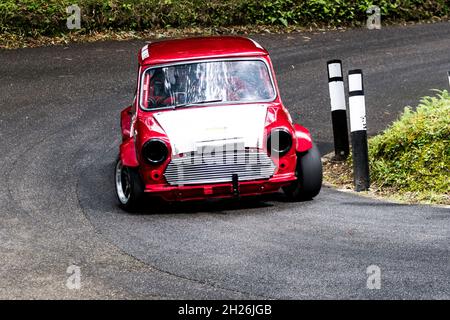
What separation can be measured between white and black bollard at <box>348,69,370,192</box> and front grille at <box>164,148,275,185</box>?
4.60ft

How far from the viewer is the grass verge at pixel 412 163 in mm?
10609

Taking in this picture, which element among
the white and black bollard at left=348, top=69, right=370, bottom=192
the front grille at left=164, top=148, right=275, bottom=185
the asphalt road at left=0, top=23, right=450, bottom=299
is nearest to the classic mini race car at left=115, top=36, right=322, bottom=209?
the front grille at left=164, top=148, right=275, bottom=185

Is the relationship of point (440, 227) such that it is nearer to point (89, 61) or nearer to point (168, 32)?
point (89, 61)

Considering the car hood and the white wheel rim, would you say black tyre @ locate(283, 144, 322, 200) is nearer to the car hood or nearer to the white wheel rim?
the car hood

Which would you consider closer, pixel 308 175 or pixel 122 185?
pixel 308 175

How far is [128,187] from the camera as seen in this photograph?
33.6 feet

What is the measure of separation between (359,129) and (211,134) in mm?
1756

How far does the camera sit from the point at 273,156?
10.1 metres

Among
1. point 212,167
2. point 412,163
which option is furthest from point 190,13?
point 212,167

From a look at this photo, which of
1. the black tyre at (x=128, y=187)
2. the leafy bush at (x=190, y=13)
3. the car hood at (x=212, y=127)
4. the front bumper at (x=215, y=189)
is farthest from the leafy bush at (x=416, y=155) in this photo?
the leafy bush at (x=190, y=13)

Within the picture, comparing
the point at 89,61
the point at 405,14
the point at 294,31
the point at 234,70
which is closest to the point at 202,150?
the point at 234,70

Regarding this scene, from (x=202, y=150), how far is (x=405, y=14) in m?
11.4

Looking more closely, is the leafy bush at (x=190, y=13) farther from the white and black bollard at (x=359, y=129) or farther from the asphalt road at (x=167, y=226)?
the white and black bollard at (x=359, y=129)

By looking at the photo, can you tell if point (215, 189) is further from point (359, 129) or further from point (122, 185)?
point (359, 129)
